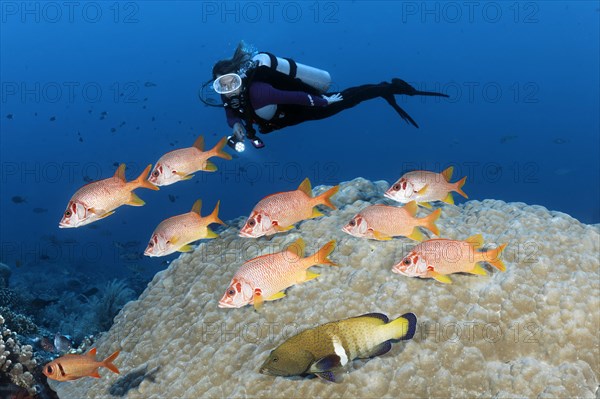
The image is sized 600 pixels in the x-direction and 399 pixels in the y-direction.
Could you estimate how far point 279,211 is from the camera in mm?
4004

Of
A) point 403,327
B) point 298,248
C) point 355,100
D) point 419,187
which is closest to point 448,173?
point 419,187

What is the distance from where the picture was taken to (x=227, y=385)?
3564mm

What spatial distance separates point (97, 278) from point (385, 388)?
17.8m

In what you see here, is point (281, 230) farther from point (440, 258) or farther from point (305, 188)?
point (440, 258)

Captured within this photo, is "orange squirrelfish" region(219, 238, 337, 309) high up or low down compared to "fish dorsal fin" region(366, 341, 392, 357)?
up

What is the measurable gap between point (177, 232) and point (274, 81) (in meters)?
3.55

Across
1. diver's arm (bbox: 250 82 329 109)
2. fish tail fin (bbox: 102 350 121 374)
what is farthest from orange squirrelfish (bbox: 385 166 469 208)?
fish tail fin (bbox: 102 350 121 374)

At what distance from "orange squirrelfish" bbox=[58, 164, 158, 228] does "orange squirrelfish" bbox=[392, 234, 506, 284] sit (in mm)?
2673

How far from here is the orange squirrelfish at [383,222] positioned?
384 cm

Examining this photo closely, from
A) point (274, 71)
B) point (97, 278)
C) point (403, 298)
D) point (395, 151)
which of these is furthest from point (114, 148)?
point (403, 298)

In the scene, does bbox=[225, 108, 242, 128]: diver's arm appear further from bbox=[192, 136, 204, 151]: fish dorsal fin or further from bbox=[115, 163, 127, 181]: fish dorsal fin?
bbox=[115, 163, 127, 181]: fish dorsal fin

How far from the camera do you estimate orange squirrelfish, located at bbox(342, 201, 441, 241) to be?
12.6 feet

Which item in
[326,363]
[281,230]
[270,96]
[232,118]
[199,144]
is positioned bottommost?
[326,363]

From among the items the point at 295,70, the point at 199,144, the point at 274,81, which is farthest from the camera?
the point at 295,70
